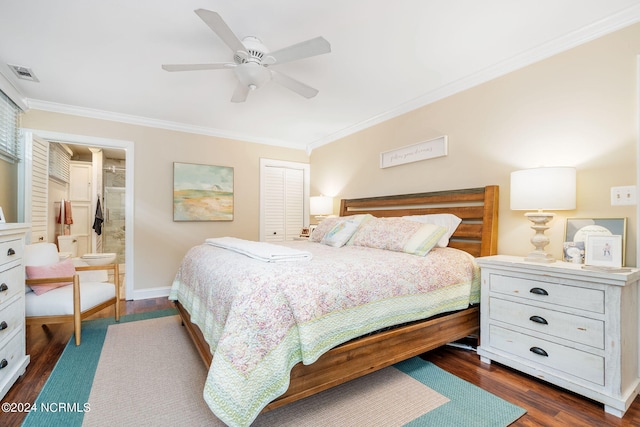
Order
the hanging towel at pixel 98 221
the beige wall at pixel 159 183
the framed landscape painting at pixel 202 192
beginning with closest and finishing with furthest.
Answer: the beige wall at pixel 159 183, the framed landscape painting at pixel 202 192, the hanging towel at pixel 98 221

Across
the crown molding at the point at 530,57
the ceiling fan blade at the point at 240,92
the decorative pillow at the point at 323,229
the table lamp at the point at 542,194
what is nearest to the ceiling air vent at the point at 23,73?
the ceiling fan blade at the point at 240,92

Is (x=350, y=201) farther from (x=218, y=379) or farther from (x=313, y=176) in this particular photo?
(x=218, y=379)

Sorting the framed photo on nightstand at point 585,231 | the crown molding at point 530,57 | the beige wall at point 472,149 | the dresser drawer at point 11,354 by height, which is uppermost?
the crown molding at point 530,57

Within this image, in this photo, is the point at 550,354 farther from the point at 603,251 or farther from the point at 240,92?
the point at 240,92

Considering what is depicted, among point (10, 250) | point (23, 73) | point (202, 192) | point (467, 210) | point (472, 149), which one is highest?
point (23, 73)

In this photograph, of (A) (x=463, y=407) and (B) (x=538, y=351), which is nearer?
(A) (x=463, y=407)

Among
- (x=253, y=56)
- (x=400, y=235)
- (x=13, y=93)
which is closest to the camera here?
(x=253, y=56)

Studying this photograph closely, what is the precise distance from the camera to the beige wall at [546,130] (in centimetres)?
197

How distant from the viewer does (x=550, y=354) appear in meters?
1.85

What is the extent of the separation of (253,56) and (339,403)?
237 centimetres

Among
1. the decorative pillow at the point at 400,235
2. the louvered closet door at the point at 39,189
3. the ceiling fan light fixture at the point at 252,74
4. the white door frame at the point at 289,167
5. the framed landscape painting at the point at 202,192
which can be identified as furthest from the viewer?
the white door frame at the point at 289,167

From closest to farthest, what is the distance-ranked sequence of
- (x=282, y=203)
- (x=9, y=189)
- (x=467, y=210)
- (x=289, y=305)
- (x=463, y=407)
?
(x=289, y=305) < (x=463, y=407) < (x=467, y=210) < (x=9, y=189) < (x=282, y=203)

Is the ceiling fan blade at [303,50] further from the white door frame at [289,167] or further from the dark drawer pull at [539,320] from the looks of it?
the white door frame at [289,167]

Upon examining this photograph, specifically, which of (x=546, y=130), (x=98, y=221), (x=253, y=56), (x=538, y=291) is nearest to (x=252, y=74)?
(x=253, y=56)
